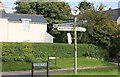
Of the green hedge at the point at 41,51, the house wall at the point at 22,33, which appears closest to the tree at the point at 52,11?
the house wall at the point at 22,33

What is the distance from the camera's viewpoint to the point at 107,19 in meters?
34.0

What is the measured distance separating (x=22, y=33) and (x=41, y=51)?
8.10 m

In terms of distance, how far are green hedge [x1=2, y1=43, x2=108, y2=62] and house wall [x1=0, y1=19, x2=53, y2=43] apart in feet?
20.8

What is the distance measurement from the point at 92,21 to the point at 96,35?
61.4 inches

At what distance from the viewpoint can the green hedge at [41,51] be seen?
93.5 feet

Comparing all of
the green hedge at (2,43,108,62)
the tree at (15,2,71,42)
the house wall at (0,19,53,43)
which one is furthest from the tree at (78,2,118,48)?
the tree at (15,2,71,42)

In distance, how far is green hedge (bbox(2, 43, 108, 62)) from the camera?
2850 cm

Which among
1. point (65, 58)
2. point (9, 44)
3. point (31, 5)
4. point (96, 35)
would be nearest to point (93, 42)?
point (96, 35)

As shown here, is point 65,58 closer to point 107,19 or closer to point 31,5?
point 107,19

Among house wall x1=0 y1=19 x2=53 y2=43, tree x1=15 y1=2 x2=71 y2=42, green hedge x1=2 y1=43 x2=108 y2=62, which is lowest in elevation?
green hedge x1=2 y1=43 x2=108 y2=62

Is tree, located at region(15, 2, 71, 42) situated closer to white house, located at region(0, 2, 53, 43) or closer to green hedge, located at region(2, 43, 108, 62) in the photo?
white house, located at region(0, 2, 53, 43)

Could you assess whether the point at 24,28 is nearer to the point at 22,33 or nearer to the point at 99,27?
the point at 22,33

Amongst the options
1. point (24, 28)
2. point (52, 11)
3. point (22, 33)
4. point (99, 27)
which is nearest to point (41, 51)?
point (99, 27)

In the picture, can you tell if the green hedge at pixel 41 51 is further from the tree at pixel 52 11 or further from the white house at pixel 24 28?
the tree at pixel 52 11
